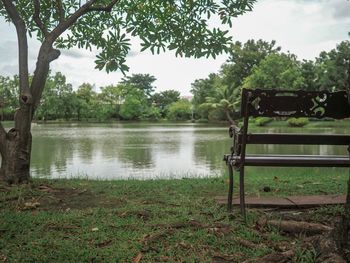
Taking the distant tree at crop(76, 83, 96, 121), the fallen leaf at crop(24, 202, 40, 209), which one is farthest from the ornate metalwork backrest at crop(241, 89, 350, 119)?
the distant tree at crop(76, 83, 96, 121)

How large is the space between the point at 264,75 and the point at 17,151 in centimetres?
4430

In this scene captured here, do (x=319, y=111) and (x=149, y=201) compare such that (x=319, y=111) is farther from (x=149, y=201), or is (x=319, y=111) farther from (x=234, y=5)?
(x=234, y=5)

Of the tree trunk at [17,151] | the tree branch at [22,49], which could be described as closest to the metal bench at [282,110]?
the tree trunk at [17,151]

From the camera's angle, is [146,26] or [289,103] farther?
[146,26]

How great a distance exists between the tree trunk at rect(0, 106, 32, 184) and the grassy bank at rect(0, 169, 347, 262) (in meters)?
0.36

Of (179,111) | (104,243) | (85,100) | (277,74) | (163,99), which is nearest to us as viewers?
(104,243)

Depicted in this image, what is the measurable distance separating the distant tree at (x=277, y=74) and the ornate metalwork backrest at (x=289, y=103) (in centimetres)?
4160

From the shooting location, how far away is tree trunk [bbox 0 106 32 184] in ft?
17.3

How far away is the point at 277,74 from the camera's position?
46344 millimetres

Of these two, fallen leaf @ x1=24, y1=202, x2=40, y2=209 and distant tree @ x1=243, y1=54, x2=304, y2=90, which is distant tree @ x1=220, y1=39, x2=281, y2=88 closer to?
distant tree @ x1=243, y1=54, x2=304, y2=90

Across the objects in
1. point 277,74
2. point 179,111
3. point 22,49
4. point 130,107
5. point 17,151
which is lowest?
point 17,151

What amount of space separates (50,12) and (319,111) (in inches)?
196

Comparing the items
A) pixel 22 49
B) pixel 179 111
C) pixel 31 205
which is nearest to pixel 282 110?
pixel 31 205

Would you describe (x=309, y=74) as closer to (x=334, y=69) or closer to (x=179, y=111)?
(x=334, y=69)
